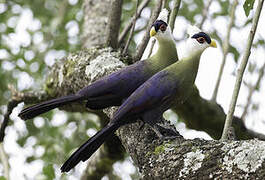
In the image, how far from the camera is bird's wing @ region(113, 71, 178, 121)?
2.08 m

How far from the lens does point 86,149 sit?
2.01 m

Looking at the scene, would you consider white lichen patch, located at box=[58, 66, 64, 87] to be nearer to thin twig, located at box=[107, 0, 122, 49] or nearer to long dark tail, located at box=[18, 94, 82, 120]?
thin twig, located at box=[107, 0, 122, 49]

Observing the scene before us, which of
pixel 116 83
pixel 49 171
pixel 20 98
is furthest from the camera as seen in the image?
pixel 20 98

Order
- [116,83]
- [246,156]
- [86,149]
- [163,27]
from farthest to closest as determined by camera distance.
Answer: [163,27]
[116,83]
[86,149]
[246,156]

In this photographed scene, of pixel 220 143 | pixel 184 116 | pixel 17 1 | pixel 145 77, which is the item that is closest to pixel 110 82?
pixel 145 77

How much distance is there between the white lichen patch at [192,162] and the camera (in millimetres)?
1609

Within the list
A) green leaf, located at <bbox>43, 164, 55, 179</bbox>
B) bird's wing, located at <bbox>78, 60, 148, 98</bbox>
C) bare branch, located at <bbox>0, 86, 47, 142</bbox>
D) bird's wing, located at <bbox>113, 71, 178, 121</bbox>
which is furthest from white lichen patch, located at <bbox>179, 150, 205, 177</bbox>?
bare branch, located at <bbox>0, 86, 47, 142</bbox>

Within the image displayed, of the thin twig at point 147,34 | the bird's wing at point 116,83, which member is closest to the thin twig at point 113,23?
the thin twig at point 147,34

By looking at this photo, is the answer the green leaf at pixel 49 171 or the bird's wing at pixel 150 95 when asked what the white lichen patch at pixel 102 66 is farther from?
the green leaf at pixel 49 171

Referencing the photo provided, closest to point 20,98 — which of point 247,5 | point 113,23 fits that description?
point 113,23

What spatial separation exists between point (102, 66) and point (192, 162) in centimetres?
112

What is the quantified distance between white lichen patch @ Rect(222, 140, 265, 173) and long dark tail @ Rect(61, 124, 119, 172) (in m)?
0.61

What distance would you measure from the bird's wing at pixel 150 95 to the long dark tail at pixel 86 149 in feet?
0.22

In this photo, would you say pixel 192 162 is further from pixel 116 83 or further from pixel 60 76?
pixel 60 76
